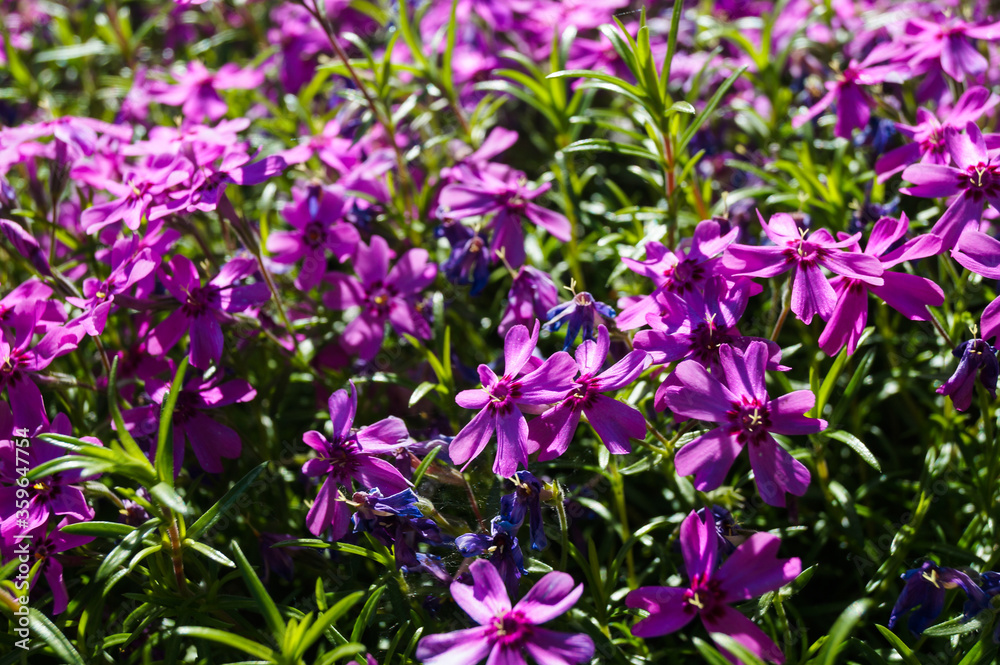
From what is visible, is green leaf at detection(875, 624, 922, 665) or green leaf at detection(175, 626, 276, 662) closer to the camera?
green leaf at detection(175, 626, 276, 662)

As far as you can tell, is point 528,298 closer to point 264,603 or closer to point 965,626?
point 264,603

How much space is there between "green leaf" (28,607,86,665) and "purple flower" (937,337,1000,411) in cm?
196

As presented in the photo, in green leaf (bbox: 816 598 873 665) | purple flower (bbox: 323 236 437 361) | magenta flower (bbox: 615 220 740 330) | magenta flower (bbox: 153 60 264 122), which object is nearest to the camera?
green leaf (bbox: 816 598 873 665)

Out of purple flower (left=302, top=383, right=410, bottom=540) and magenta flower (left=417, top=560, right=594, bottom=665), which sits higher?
purple flower (left=302, top=383, right=410, bottom=540)

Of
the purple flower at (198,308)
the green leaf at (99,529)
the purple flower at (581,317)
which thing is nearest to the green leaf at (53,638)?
the green leaf at (99,529)

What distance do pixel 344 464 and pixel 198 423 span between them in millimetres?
514

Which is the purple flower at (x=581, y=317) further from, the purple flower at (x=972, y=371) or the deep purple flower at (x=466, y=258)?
the purple flower at (x=972, y=371)

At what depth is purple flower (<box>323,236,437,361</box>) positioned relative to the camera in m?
2.19

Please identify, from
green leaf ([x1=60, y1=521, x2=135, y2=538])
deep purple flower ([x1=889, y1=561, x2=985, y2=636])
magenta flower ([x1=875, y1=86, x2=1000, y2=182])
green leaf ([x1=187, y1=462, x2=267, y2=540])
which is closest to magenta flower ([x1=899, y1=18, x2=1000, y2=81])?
magenta flower ([x1=875, y1=86, x2=1000, y2=182])

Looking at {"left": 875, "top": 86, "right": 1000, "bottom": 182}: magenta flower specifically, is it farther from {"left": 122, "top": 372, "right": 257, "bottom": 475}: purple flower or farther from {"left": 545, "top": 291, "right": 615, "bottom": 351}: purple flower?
{"left": 122, "top": 372, "right": 257, "bottom": 475}: purple flower

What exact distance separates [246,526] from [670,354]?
1.32m

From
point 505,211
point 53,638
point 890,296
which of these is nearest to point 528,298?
point 505,211

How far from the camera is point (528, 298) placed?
6.76ft

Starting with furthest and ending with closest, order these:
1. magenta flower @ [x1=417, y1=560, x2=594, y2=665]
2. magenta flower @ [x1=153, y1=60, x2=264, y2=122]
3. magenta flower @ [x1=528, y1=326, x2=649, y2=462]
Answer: magenta flower @ [x1=153, y1=60, x2=264, y2=122] → magenta flower @ [x1=528, y1=326, x2=649, y2=462] → magenta flower @ [x1=417, y1=560, x2=594, y2=665]
